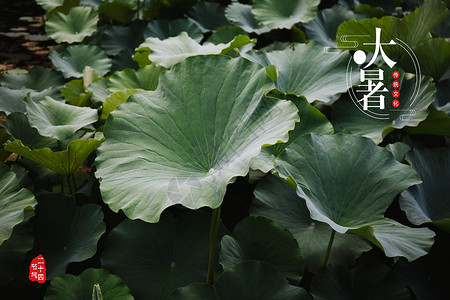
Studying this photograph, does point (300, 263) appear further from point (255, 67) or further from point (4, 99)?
point (4, 99)

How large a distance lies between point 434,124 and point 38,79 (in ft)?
6.83

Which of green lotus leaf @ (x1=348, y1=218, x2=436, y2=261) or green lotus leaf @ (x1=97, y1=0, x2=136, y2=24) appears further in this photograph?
green lotus leaf @ (x1=97, y1=0, x2=136, y2=24)

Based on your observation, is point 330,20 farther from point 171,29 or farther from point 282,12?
point 171,29

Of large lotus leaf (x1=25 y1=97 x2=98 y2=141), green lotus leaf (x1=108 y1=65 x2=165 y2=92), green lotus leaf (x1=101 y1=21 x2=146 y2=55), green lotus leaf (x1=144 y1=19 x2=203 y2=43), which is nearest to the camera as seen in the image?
large lotus leaf (x1=25 y1=97 x2=98 y2=141)

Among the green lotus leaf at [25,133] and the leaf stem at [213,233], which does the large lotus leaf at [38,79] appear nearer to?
the green lotus leaf at [25,133]

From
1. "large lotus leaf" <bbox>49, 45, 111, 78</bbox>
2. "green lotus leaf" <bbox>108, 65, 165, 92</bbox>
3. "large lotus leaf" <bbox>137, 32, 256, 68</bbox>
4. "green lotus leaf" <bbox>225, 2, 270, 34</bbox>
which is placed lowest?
"large lotus leaf" <bbox>49, 45, 111, 78</bbox>

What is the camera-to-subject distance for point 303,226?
1.46m

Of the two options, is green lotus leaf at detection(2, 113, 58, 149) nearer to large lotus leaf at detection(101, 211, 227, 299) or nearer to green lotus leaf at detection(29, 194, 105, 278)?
green lotus leaf at detection(29, 194, 105, 278)

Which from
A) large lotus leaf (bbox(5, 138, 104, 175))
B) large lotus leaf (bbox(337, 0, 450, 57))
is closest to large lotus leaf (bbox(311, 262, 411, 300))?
large lotus leaf (bbox(5, 138, 104, 175))

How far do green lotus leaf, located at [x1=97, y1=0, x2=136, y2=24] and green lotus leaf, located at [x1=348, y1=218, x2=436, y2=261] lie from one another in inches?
93.2

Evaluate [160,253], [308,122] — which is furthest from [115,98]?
[308,122]

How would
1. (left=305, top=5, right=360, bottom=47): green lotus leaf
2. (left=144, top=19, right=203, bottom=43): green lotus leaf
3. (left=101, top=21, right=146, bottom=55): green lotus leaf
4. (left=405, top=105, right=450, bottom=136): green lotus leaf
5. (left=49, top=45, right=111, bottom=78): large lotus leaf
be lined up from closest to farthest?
(left=405, top=105, right=450, bottom=136): green lotus leaf < (left=49, top=45, right=111, bottom=78): large lotus leaf < (left=305, top=5, right=360, bottom=47): green lotus leaf < (left=144, top=19, right=203, bottom=43): green lotus leaf < (left=101, top=21, right=146, bottom=55): green lotus leaf

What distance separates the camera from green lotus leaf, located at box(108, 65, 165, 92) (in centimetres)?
193

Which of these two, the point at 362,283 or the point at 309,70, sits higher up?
the point at 309,70
